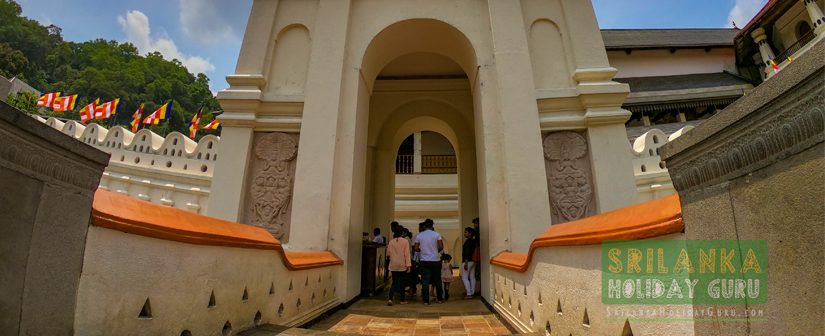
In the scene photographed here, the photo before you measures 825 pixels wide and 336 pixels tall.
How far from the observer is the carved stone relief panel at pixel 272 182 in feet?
19.7

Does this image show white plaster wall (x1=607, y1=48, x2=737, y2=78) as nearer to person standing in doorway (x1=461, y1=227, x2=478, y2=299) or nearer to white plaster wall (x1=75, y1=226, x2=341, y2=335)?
person standing in doorway (x1=461, y1=227, x2=478, y2=299)

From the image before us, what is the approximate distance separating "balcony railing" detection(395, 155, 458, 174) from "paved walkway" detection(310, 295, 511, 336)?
12.0 metres

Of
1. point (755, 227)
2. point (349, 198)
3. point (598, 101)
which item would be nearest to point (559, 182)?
point (598, 101)

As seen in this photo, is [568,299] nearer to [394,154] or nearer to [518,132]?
[518,132]

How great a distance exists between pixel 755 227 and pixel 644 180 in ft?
27.8

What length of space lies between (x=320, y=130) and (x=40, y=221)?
15.1 feet

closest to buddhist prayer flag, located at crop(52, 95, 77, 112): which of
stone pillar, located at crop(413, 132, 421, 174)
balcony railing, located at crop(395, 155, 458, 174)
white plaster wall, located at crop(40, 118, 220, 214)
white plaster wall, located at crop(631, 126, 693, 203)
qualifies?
white plaster wall, located at crop(40, 118, 220, 214)

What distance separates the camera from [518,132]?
589 centimetres

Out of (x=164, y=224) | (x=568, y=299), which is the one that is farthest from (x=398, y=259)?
(x=164, y=224)

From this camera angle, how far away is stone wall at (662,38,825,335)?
3.50 ft

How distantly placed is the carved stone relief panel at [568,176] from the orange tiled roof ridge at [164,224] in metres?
4.52

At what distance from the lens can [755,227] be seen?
4.13 ft

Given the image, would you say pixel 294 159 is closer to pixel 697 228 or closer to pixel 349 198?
pixel 349 198

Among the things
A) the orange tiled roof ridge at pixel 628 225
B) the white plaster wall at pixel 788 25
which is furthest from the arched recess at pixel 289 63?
the white plaster wall at pixel 788 25
